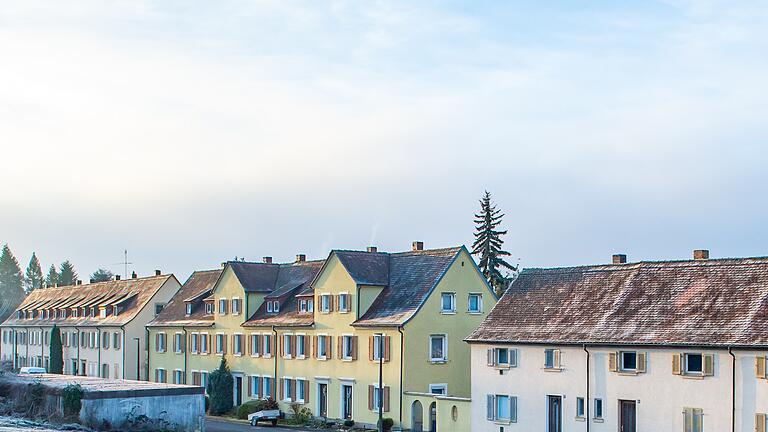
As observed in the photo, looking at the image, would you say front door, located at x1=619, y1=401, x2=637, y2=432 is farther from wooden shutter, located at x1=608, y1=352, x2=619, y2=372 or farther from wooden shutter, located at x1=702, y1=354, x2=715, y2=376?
wooden shutter, located at x1=702, y1=354, x2=715, y2=376

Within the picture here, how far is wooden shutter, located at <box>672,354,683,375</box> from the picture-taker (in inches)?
1967

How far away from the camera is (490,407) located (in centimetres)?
5872

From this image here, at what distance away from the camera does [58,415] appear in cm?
5950

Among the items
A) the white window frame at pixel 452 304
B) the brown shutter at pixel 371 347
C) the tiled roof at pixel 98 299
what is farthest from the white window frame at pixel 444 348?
the tiled roof at pixel 98 299

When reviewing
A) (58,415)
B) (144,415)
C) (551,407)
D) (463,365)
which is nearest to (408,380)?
(463,365)

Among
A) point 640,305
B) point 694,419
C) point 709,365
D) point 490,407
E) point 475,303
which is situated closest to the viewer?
point 709,365

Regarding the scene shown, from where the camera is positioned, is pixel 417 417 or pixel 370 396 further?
pixel 370 396

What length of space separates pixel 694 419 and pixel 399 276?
25.1m

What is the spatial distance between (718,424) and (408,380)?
69.4ft

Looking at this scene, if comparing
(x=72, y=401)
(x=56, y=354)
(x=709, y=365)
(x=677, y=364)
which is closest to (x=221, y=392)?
(x=72, y=401)

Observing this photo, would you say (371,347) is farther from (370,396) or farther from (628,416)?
(628,416)

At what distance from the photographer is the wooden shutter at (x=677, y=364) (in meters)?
50.0

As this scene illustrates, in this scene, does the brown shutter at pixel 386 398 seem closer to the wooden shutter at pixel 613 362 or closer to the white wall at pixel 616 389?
the white wall at pixel 616 389

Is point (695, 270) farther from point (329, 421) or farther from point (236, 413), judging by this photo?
point (236, 413)
